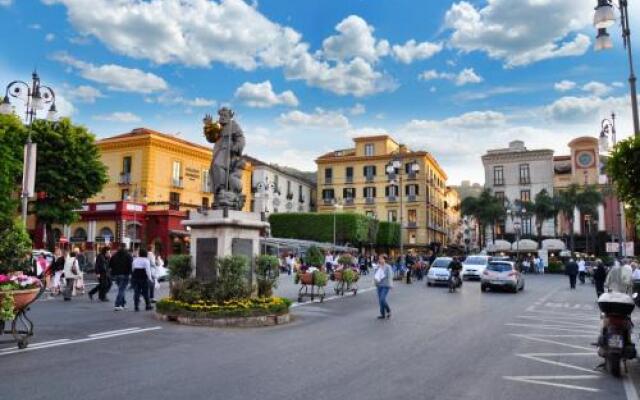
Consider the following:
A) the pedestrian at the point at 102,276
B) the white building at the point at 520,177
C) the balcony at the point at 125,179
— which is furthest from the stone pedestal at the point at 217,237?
the white building at the point at 520,177

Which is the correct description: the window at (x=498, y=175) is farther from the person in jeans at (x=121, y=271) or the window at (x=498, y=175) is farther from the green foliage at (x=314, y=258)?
the person in jeans at (x=121, y=271)

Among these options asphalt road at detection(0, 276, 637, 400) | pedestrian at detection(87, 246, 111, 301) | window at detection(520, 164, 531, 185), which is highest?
window at detection(520, 164, 531, 185)

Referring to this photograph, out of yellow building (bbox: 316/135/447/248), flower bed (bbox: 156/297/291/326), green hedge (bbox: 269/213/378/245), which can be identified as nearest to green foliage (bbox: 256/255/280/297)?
flower bed (bbox: 156/297/291/326)

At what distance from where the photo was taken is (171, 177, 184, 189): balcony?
49384 millimetres

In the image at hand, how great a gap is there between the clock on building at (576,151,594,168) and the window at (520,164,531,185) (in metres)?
6.28

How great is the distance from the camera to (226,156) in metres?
14.3

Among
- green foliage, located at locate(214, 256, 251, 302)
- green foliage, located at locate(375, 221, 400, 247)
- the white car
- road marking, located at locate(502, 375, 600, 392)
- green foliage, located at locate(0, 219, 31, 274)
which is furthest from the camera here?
green foliage, located at locate(375, 221, 400, 247)

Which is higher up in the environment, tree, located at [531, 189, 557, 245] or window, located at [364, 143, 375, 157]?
window, located at [364, 143, 375, 157]

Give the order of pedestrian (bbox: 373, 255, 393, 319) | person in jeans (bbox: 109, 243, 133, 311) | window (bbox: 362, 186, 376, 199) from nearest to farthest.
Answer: pedestrian (bbox: 373, 255, 393, 319), person in jeans (bbox: 109, 243, 133, 311), window (bbox: 362, 186, 376, 199)

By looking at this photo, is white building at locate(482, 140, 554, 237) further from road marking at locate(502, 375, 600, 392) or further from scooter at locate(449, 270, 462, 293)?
road marking at locate(502, 375, 600, 392)

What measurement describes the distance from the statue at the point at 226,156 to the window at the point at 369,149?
202ft

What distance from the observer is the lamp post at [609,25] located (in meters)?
11.6

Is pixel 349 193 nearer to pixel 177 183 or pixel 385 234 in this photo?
pixel 385 234

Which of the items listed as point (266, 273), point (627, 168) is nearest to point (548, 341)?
point (627, 168)
